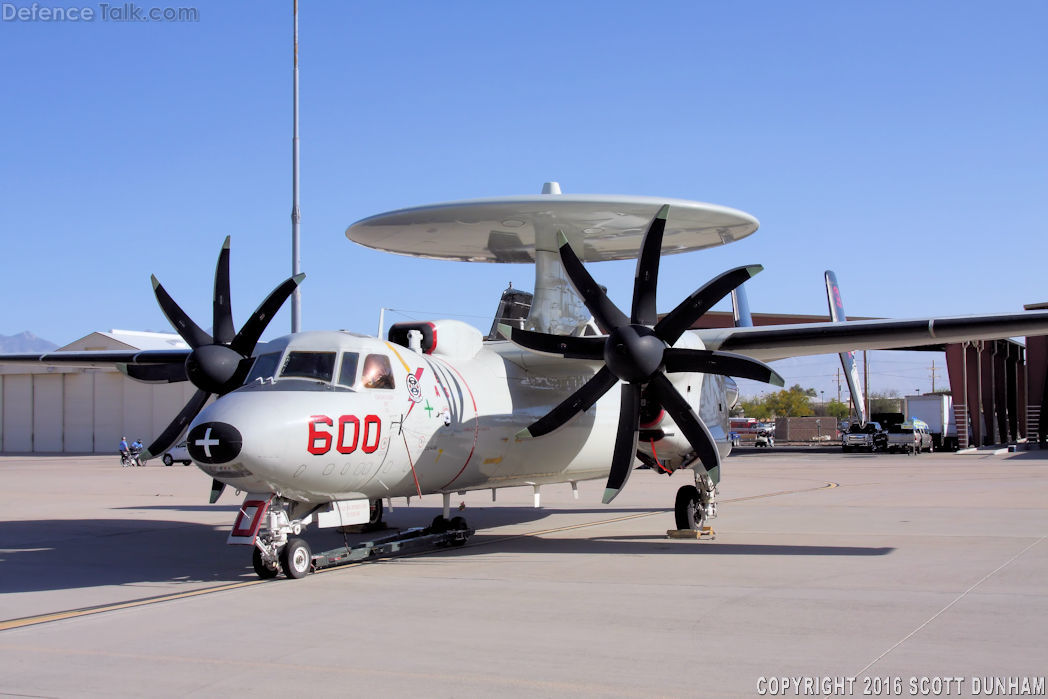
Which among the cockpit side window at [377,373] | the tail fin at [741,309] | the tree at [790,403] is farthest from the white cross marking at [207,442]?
the tree at [790,403]

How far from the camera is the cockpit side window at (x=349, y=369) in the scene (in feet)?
40.5

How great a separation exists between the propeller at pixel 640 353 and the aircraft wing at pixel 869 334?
1903mm

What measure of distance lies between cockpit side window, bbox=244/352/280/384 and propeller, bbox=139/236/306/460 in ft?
5.45

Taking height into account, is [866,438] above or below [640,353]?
below

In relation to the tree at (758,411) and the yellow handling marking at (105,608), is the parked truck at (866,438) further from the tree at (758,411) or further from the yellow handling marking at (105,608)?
the tree at (758,411)

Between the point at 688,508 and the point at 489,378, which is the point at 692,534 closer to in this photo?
the point at 688,508

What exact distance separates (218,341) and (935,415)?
5252 centimetres

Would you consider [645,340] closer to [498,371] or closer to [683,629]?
[498,371]

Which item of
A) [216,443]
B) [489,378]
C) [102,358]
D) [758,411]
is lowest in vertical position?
[758,411]

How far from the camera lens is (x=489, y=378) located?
15.1 meters

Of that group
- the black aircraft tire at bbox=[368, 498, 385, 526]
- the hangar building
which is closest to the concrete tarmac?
the black aircraft tire at bbox=[368, 498, 385, 526]

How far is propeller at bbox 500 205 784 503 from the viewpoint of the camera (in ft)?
43.4

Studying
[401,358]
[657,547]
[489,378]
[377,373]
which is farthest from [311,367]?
[657,547]

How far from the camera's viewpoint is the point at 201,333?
51.1 feet
